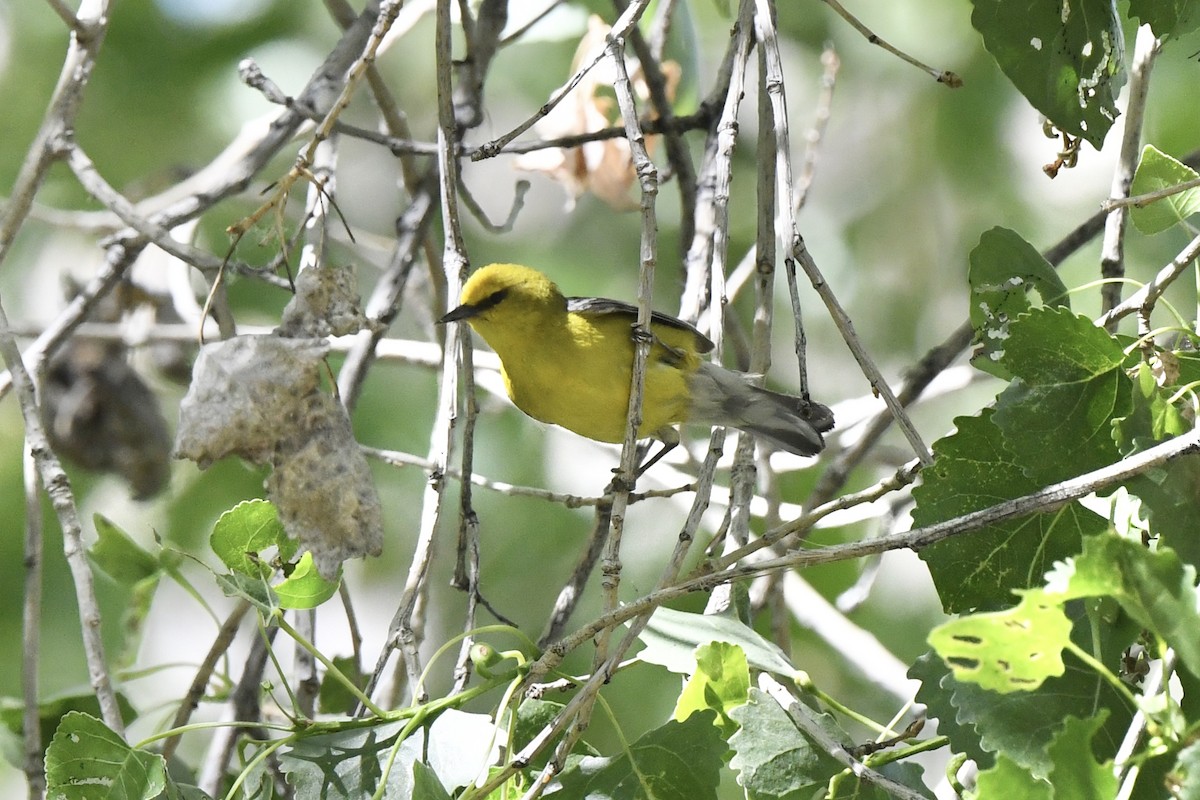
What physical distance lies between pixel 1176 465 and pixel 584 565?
147cm

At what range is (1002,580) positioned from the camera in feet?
6.33

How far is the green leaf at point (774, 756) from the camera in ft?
6.02

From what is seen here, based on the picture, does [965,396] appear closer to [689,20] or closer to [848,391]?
[848,391]

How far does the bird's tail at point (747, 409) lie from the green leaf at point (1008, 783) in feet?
6.08

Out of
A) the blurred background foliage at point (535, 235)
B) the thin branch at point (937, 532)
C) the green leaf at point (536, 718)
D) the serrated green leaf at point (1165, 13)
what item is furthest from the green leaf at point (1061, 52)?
the blurred background foliage at point (535, 235)

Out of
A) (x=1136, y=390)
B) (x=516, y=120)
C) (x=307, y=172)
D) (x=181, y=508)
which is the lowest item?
(x=181, y=508)

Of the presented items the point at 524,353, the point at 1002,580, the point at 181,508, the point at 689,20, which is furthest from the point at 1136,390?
the point at 181,508

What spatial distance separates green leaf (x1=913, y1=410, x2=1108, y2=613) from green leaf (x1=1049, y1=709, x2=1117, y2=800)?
57 centimetres

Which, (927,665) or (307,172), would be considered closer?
(927,665)

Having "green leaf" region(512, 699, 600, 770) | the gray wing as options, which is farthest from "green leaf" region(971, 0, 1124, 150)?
"green leaf" region(512, 699, 600, 770)

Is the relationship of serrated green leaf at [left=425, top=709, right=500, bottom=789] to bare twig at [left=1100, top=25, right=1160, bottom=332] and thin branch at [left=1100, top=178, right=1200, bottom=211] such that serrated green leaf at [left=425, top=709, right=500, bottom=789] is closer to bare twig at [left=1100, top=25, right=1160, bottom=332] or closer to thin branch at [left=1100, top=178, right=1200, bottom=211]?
thin branch at [left=1100, top=178, right=1200, bottom=211]

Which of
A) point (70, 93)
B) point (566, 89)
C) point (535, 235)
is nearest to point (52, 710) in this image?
point (70, 93)

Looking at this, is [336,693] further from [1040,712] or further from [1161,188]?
[1161,188]

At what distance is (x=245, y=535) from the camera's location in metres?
1.98
